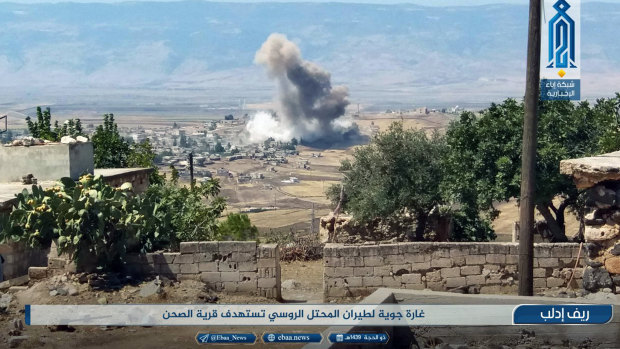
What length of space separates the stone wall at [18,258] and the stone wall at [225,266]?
1.26 m

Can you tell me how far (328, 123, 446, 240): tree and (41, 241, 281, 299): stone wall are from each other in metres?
8.30

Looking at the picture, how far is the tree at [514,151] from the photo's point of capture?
22.0 meters

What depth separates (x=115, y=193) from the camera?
56.6 feet

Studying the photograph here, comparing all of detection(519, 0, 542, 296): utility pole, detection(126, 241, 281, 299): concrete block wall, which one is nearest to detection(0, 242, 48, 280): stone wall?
detection(126, 241, 281, 299): concrete block wall

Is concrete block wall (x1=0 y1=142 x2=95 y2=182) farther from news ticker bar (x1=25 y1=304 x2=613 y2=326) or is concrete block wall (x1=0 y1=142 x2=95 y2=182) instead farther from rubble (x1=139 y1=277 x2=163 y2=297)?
news ticker bar (x1=25 y1=304 x2=613 y2=326)

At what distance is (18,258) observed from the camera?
1828cm

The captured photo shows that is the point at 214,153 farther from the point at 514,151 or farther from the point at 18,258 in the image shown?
the point at 18,258

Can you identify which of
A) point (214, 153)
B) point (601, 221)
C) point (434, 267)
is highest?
point (601, 221)

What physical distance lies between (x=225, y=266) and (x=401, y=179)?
29.5ft

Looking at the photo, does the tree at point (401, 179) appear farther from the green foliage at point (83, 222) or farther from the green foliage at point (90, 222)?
the green foliage at point (83, 222)

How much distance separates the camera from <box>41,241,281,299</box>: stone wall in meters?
16.8

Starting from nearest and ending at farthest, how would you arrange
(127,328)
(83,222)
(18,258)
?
(127,328)
(83,222)
(18,258)

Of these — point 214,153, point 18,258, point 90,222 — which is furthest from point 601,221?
point 214,153

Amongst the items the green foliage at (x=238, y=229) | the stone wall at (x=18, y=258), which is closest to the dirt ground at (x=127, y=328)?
the stone wall at (x=18, y=258)
